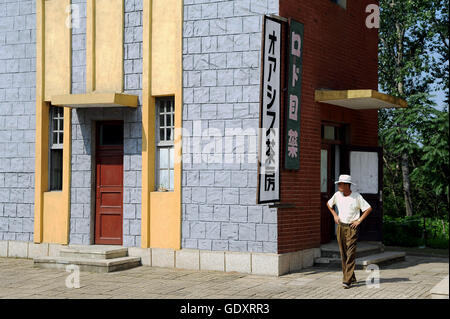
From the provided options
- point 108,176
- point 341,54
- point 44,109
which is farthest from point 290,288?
point 44,109

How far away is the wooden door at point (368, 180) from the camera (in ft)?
46.6

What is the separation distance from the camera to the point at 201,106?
12.4 meters

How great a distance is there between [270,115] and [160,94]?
269cm

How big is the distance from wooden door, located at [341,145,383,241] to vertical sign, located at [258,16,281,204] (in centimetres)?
328

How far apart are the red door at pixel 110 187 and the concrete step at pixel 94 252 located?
1.18 ft

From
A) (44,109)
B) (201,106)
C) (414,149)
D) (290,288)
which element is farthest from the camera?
(44,109)

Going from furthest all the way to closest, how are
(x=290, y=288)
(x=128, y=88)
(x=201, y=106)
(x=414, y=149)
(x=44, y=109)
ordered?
(x=44, y=109) < (x=128, y=88) < (x=201, y=106) < (x=290, y=288) < (x=414, y=149)

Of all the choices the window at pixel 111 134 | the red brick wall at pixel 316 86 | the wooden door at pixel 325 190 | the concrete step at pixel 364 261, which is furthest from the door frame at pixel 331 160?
the window at pixel 111 134

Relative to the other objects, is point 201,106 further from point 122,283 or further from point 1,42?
point 1,42

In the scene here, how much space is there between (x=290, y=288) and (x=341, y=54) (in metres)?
6.02

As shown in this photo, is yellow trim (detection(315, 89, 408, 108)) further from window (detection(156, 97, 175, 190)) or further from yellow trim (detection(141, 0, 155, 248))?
yellow trim (detection(141, 0, 155, 248))

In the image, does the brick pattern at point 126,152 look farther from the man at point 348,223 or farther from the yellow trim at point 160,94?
the man at point 348,223

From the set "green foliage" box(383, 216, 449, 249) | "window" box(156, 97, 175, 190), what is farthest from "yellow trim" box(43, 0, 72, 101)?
"green foliage" box(383, 216, 449, 249)

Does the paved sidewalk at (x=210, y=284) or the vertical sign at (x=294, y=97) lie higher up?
the vertical sign at (x=294, y=97)
